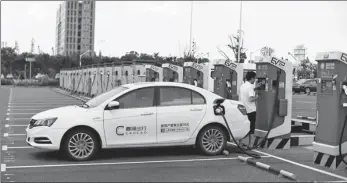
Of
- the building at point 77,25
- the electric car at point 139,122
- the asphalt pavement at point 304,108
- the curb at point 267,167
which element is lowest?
the curb at point 267,167

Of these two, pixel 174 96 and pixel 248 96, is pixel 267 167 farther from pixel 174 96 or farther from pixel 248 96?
pixel 248 96

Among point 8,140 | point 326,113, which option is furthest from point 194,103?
point 8,140

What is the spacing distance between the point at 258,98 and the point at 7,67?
3344 inches

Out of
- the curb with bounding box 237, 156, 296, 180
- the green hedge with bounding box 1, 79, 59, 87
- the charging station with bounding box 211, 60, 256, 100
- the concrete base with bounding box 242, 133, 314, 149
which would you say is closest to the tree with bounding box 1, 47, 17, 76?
the green hedge with bounding box 1, 79, 59, 87

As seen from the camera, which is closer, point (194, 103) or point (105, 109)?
point (105, 109)

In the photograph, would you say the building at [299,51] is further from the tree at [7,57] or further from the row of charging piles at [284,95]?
the tree at [7,57]

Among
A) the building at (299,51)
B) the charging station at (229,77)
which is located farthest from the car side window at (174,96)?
the building at (299,51)

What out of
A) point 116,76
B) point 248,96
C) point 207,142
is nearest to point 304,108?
point 116,76

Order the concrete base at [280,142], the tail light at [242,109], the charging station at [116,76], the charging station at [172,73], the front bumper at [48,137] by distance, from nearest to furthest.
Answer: the front bumper at [48,137] → the tail light at [242,109] → the concrete base at [280,142] → the charging station at [172,73] → the charging station at [116,76]

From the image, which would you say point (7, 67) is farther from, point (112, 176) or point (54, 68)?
point (112, 176)

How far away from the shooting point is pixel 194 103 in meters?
9.30

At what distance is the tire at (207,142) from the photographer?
30.2 ft

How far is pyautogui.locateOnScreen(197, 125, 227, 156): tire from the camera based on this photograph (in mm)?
9219

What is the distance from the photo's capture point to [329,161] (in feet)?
26.9
